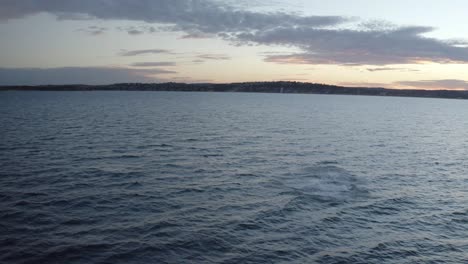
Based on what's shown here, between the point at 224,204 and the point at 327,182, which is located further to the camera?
the point at 327,182

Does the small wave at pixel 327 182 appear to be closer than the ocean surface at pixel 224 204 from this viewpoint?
No

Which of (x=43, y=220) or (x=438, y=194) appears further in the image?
(x=438, y=194)

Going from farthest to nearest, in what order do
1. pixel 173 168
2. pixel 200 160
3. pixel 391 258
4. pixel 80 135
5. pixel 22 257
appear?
pixel 80 135, pixel 200 160, pixel 173 168, pixel 391 258, pixel 22 257

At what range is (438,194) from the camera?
34969 millimetres

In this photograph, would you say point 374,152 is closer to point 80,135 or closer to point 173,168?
point 173,168

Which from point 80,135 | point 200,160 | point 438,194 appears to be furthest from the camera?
point 80,135

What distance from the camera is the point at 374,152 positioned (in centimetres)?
5569

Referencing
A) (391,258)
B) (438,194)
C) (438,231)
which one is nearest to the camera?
(391,258)

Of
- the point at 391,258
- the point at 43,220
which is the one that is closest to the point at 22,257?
the point at 43,220

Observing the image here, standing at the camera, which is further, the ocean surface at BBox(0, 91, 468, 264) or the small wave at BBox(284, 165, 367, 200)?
the small wave at BBox(284, 165, 367, 200)

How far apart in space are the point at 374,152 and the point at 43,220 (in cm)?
4656

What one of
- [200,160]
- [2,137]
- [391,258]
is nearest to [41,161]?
[200,160]

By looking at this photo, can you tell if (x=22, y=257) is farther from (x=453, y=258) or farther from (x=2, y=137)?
(x=2, y=137)

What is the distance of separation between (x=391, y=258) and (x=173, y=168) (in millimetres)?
25246
